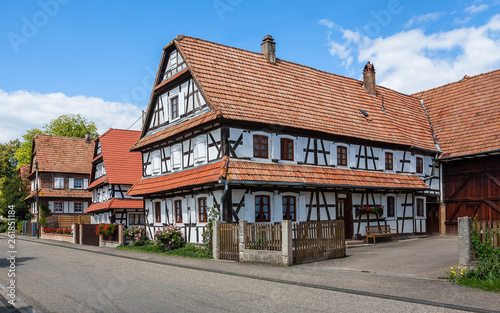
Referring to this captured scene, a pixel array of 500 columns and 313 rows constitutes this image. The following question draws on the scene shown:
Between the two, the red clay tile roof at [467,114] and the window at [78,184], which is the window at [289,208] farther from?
the window at [78,184]

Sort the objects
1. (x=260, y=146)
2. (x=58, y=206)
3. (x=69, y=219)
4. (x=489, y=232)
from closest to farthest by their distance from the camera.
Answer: (x=489, y=232), (x=260, y=146), (x=69, y=219), (x=58, y=206)

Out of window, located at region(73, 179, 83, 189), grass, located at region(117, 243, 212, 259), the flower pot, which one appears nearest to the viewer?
grass, located at region(117, 243, 212, 259)

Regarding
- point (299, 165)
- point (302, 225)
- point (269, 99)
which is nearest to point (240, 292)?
point (302, 225)

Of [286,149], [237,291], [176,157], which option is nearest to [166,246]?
[176,157]

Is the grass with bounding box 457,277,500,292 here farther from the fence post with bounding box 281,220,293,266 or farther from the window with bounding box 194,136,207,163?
the window with bounding box 194,136,207,163

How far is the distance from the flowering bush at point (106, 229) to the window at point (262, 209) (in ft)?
39.2

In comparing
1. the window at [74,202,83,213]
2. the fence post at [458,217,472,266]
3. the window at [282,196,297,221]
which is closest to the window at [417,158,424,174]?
the window at [282,196,297,221]

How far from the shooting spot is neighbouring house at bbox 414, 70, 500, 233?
27.1m

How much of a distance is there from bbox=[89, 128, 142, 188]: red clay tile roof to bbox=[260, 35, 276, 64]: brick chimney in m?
15.2

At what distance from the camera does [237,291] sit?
35.4 ft

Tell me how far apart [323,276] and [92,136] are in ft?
210

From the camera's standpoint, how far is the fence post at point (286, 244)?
1570cm

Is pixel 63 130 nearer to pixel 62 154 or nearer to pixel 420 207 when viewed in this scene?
→ pixel 62 154

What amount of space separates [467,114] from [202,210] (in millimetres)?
19335
